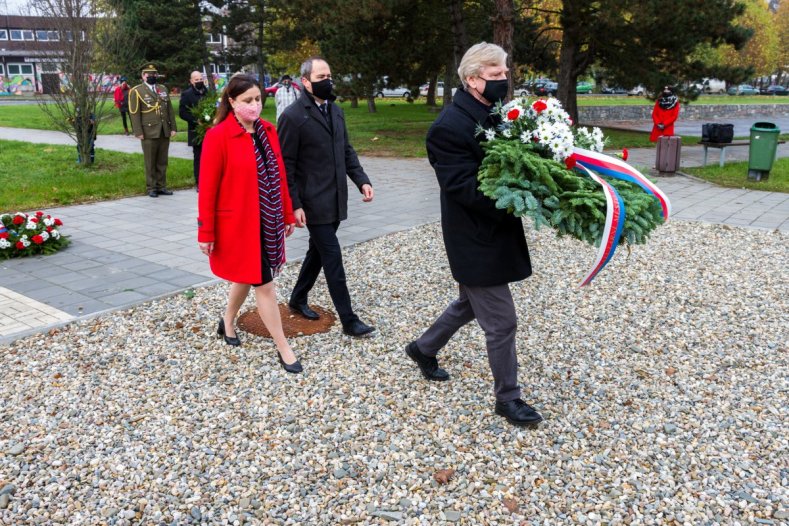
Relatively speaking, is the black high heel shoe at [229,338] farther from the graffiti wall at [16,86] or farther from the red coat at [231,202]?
the graffiti wall at [16,86]

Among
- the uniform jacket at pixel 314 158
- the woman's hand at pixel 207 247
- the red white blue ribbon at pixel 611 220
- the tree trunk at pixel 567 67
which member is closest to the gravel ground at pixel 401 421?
the woman's hand at pixel 207 247

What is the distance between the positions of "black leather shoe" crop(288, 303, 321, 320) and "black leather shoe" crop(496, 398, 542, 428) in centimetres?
198

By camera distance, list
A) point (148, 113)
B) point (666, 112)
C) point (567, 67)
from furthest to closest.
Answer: point (567, 67), point (666, 112), point (148, 113)

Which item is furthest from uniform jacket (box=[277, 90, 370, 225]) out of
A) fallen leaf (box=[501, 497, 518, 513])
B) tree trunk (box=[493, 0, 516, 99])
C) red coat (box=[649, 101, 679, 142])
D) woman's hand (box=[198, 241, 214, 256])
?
red coat (box=[649, 101, 679, 142])

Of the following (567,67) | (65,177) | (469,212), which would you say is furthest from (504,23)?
(469,212)

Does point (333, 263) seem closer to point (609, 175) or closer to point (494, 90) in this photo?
point (494, 90)

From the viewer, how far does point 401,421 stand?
3.85 m

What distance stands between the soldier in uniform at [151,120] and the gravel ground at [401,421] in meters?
5.90

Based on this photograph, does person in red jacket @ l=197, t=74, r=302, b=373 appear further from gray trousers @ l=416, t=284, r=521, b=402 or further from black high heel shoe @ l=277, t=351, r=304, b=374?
gray trousers @ l=416, t=284, r=521, b=402

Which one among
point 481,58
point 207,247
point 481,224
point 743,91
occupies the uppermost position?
point 743,91

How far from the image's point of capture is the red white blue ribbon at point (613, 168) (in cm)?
342

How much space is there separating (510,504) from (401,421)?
0.88 metres

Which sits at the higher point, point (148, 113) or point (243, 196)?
point (148, 113)

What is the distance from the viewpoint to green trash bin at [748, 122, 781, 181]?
40.1 feet
